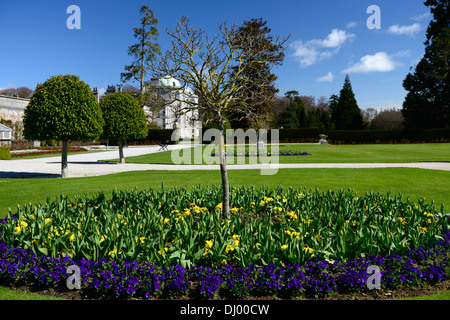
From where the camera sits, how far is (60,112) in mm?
11602

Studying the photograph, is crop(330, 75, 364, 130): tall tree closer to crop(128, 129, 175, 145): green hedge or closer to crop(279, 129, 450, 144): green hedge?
crop(279, 129, 450, 144): green hedge

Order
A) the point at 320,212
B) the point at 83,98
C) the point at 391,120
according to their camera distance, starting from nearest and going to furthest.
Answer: the point at 320,212
the point at 83,98
the point at 391,120

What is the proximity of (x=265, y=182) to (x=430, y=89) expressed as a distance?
4322 centimetres

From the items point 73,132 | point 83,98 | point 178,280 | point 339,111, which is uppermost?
point 339,111

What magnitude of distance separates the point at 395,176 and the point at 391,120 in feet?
179

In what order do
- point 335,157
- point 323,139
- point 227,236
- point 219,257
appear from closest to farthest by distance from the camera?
1. point 219,257
2. point 227,236
3. point 335,157
4. point 323,139

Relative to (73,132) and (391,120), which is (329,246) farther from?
(391,120)

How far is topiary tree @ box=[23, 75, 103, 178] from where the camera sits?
11.6 metres

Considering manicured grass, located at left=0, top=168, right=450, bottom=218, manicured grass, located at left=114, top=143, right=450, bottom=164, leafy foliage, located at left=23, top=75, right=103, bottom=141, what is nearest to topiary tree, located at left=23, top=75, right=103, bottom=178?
leafy foliage, located at left=23, top=75, right=103, bottom=141

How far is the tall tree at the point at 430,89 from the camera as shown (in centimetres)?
3975

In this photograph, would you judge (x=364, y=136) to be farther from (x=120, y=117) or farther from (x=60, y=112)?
(x=60, y=112)

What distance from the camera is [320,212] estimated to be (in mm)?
5195

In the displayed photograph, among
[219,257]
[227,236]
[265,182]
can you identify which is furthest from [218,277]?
[265,182]

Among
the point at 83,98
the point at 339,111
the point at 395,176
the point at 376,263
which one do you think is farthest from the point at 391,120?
the point at 376,263
